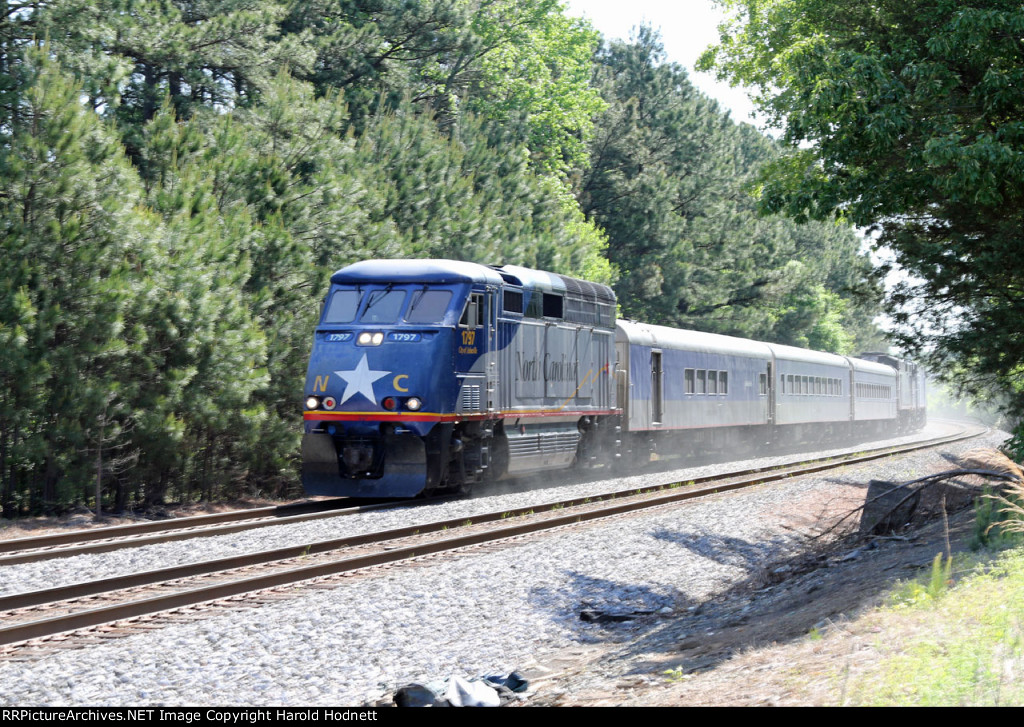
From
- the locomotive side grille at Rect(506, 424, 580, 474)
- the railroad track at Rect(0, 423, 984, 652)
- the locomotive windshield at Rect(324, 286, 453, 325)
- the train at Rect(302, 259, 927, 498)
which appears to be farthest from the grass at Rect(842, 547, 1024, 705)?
the locomotive side grille at Rect(506, 424, 580, 474)

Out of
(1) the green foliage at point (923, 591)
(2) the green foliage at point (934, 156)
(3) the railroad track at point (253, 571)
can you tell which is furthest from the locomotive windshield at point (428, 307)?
(1) the green foliage at point (923, 591)

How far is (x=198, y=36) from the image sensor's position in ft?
73.2

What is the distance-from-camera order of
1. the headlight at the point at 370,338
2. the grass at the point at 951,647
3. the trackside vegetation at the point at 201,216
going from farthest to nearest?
the headlight at the point at 370,338
the trackside vegetation at the point at 201,216
the grass at the point at 951,647

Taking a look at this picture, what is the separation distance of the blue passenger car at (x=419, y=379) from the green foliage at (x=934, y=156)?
16.0 feet

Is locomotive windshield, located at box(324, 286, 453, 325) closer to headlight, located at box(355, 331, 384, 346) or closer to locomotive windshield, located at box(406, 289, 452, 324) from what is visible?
locomotive windshield, located at box(406, 289, 452, 324)

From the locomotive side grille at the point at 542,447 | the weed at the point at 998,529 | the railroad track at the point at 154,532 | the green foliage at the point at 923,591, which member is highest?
the locomotive side grille at the point at 542,447

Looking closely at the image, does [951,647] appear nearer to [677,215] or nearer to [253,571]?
[253,571]

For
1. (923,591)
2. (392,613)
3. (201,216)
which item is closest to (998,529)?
(923,591)

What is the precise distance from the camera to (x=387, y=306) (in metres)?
16.5

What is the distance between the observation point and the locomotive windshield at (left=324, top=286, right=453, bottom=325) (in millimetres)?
16234

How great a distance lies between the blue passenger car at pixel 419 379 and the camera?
1573cm

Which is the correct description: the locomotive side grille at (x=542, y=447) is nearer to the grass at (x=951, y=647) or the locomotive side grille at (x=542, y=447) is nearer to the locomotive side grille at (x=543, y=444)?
the locomotive side grille at (x=543, y=444)
